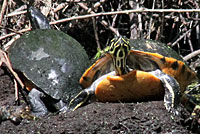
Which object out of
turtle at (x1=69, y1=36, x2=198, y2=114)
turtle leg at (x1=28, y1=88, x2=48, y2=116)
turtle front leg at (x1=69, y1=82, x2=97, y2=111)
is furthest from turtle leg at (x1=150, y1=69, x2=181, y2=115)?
turtle leg at (x1=28, y1=88, x2=48, y2=116)

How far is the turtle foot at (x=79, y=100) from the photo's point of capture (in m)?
3.10

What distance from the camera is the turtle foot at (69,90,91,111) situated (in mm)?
3102

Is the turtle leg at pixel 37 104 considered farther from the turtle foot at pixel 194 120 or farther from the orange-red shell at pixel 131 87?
the turtle foot at pixel 194 120

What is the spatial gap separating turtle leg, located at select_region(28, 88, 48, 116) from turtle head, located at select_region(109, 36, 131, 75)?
2.33 feet

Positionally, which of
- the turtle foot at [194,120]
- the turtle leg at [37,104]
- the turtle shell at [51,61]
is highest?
the turtle shell at [51,61]

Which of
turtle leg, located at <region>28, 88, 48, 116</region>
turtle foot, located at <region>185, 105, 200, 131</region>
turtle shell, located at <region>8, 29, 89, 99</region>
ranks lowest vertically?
turtle leg, located at <region>28, 88, 48, 116</region>

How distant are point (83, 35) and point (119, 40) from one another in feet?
7.30

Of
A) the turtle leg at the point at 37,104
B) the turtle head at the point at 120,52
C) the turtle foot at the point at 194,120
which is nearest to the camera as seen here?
the turtle foot at the point at 194,120

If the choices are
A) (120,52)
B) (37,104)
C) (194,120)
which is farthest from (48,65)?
(194,120)

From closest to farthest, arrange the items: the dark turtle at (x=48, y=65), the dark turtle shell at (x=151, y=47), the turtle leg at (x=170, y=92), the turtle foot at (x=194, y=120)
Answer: the turtle foot at (x=194, y=120) → the turtle leg at (x=170, y=92) → the dark turtle shell at (x=151, y=47) → the dark turtle at (x=48, y=65)

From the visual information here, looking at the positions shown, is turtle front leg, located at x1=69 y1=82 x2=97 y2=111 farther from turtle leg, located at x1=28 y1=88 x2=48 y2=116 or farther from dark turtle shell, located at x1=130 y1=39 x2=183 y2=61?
dark turtle shell, located at x1=130 y1=39 x2=183 y2=61

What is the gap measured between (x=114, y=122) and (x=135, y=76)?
51cm

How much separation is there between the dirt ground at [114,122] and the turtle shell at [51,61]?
0.61m

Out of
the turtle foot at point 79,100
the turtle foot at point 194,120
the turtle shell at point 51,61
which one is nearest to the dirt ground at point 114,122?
the turtle foot at point 194,120
